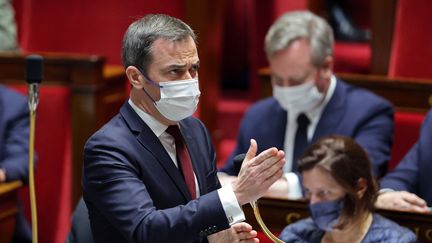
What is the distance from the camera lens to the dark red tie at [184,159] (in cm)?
83

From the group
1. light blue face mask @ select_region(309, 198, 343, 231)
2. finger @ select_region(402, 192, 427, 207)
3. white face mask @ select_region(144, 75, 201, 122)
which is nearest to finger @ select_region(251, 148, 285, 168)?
white face mask @ select_region(144, 75, 201, 122)

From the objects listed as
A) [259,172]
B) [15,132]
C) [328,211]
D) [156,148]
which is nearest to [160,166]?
[156,148]

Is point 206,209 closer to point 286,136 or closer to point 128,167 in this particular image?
point 128,167

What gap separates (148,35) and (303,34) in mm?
558

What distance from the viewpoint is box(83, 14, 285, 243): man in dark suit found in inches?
29.2

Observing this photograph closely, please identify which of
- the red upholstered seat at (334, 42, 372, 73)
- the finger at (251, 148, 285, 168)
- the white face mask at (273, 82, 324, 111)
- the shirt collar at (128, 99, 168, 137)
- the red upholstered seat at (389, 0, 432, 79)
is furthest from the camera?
the red upholstered seat at (334, 42, 372, 73)

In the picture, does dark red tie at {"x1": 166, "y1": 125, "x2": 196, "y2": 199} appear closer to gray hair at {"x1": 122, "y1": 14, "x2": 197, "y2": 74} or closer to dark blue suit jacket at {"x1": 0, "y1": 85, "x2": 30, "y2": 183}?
gray hair at {"x1": 122, "y1": 14, "x2": 197, "y2": 74}

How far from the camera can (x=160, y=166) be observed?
31.8 inches

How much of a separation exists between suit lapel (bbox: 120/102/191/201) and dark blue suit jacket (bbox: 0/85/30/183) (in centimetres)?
57

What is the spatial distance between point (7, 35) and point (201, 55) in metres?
0.35

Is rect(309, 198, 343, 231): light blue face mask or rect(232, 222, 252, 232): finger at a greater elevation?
rect(232, 222, 252, 232): finger

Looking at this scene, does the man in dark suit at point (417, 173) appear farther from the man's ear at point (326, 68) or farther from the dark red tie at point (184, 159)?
the dark red tie at point (184, 159)

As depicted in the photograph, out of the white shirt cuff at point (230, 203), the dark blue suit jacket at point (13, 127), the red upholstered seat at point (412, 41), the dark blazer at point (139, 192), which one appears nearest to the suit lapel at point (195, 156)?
the dark blazer at point (139, 192)

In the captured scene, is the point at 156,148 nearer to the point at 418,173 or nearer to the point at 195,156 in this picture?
the point at 195,156
